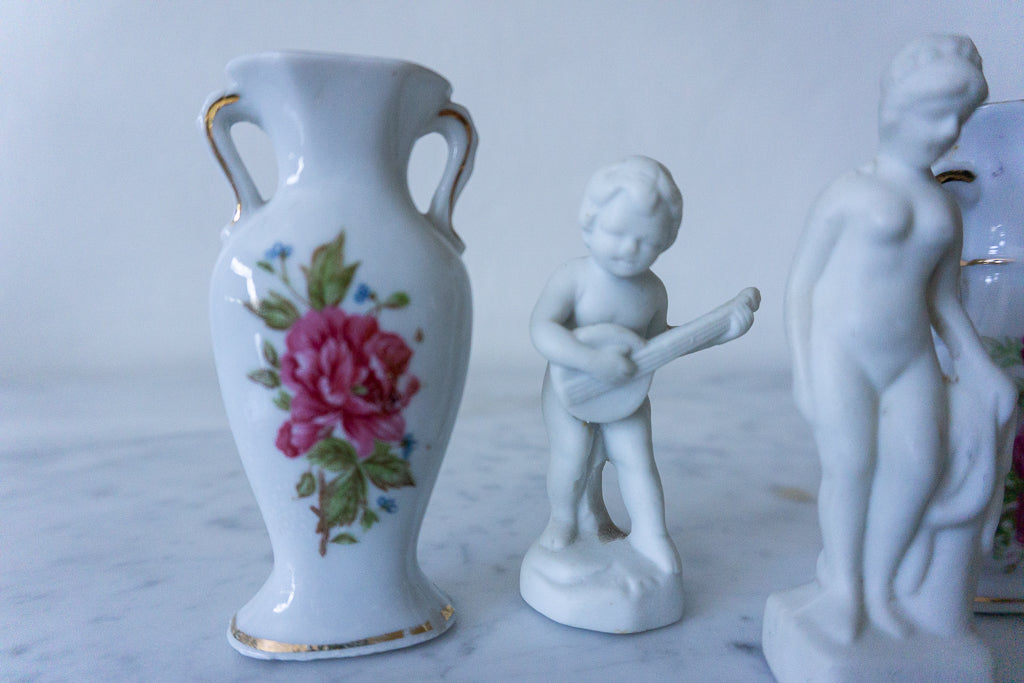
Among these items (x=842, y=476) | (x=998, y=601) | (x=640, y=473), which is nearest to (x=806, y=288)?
(x=842, y=476)

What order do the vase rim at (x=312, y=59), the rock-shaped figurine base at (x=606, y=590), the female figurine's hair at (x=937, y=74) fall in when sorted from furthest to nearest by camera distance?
the rock-shaped figurine base at (x=606, y=590), the vase rim at (x=312, y=59), the female figurine's hair at (x=937, y=74)

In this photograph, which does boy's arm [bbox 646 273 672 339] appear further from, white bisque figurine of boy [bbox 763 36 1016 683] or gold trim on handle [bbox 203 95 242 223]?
gold trim on handle [bbox 203 95 242 223]

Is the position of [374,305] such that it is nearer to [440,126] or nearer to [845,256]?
[440,126]

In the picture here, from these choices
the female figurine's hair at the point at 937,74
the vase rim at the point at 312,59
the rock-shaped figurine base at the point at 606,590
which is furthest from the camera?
the rock-shaped figurine base at the point at 606,590

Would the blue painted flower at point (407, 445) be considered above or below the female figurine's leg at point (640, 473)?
above

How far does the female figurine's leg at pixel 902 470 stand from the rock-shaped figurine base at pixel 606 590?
0.26 metres

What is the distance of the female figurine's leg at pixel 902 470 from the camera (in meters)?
0.88

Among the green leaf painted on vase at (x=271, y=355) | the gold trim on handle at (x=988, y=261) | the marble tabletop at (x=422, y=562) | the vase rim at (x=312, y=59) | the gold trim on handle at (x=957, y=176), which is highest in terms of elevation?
the vase rim at (x=312, y=59)

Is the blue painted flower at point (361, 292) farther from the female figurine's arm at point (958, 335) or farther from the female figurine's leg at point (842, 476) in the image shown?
the female figurine's arm at point (958, 335)

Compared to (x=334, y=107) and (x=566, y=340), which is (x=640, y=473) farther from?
(x=334, y=107)

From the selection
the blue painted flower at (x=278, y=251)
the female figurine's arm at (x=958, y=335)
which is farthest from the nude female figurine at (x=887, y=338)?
the blue painted flower at (x=278, y=251)

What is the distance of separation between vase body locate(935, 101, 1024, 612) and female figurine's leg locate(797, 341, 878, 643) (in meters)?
0.32

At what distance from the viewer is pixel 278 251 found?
950 mm

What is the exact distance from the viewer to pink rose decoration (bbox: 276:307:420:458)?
96 centimetres
